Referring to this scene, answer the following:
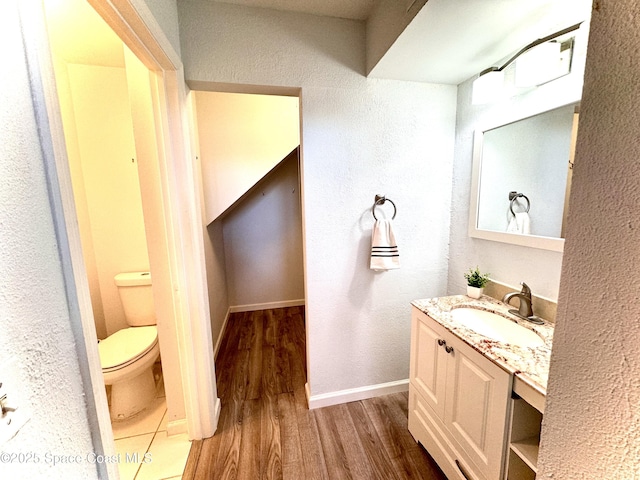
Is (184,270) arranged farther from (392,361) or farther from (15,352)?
(392,361)

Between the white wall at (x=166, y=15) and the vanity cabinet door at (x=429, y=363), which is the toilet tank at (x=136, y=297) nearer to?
the white wall at (x=166, y=15)

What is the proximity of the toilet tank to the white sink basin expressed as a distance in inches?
81.1

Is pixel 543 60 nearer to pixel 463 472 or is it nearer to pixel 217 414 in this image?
pixel 463 472

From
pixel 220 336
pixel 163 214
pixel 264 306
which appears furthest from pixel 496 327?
pixel 264 306

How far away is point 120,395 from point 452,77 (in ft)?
9.42

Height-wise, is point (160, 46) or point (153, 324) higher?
point (160, 46)

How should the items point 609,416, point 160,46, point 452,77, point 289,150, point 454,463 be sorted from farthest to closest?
point 289,150 → point 452,77 → point 454,463 → point 160,46 → point 609,416

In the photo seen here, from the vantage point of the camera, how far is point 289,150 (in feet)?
6.97

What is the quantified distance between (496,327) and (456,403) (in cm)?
44

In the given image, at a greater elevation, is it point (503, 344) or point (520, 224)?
point (520, 224)

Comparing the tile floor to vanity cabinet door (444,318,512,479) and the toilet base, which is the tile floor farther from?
vanity cabinet door (444,318,512,479)

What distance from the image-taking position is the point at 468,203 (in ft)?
5.41

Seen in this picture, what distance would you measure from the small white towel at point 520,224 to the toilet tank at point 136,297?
94.2 inches

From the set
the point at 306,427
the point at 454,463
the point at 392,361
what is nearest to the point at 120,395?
the point at 306,427
